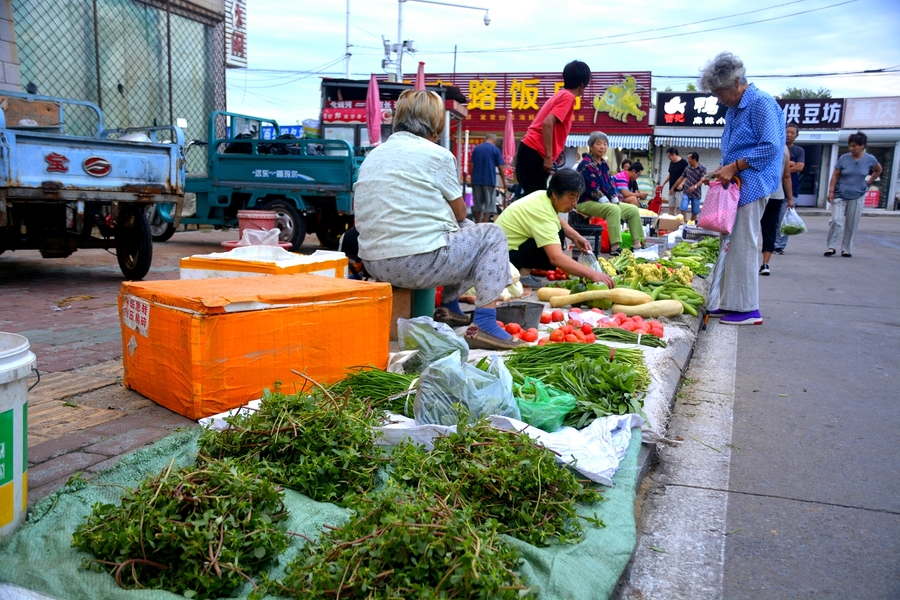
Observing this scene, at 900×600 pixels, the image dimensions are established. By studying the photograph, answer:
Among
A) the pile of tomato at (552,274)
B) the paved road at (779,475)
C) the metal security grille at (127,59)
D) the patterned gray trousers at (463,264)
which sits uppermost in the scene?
the metal security grille at (127,59)

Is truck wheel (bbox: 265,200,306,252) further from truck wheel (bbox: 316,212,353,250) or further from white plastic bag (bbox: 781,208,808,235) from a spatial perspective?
white plastic bag (bbox: 781,208,808,235)

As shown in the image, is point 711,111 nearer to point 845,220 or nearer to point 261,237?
point 845,220

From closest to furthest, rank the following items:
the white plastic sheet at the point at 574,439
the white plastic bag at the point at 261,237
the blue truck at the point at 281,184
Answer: the white plastic sheet at the point at 574,439 < the white plastic bag at the point at 261,237 < the blue truck at the point at 281,184

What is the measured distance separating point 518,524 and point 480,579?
0.58m

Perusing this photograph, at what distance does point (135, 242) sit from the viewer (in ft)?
25.8

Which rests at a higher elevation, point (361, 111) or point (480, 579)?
point (361, 111)

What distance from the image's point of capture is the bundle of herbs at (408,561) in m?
1.79

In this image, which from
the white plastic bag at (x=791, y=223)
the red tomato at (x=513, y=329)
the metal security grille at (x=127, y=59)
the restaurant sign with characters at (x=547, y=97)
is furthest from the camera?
the restaurant sign with characters at (x=547, y=97)

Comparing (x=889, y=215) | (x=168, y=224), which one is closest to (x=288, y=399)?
(x=168, y=224)

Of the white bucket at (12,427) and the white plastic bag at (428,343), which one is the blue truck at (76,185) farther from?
the white bucket at (12,427)

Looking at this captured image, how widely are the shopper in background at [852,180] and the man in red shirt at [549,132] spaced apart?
6.66 meters

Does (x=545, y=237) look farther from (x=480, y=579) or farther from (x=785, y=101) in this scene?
(x=785, y=101)

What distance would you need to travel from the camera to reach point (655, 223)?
535 inches

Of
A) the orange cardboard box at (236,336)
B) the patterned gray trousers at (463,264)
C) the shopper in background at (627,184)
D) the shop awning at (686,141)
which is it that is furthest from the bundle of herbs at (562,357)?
the shop awning at (686,141)
